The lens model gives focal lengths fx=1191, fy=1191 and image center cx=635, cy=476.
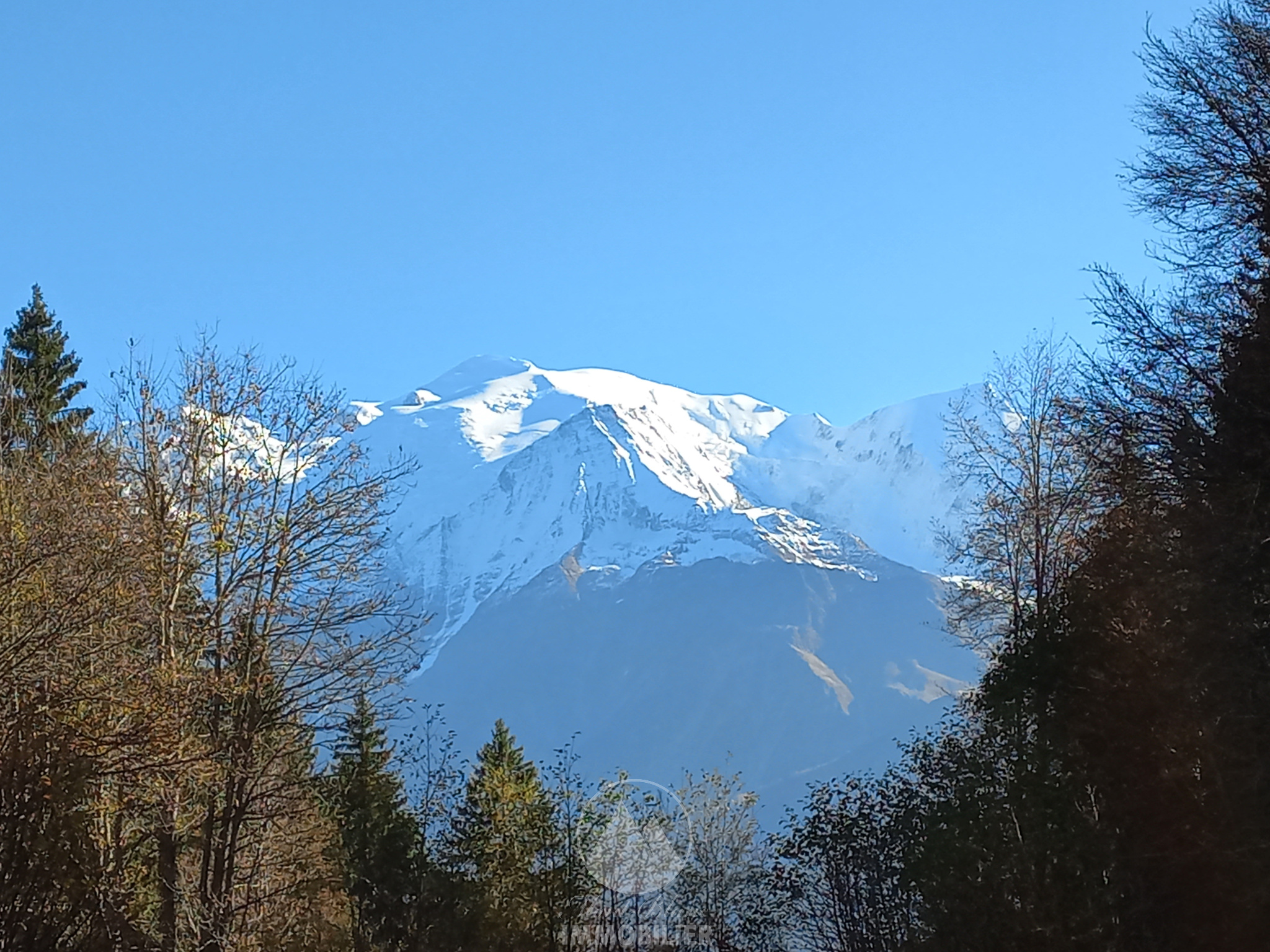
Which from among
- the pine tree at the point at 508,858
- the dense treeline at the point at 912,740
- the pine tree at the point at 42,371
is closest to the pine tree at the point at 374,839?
the pine tree at the point at 508,858

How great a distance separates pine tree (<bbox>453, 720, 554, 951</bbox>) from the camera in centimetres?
1839

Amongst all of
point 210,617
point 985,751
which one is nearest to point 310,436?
point 210,617

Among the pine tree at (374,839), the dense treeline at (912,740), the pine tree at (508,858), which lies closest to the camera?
the dense treeline at (912,740)

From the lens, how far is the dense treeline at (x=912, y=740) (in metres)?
8.57

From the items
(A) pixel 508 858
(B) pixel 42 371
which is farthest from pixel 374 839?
(B) pixel 42 371

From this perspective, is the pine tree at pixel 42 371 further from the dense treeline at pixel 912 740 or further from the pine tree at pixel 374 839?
the pine tree at pixel 374 839

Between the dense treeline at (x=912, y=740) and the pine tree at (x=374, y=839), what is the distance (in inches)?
117

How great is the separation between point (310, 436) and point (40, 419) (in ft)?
30.3

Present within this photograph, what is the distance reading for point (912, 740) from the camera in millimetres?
17078

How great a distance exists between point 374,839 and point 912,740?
12179 millimetres

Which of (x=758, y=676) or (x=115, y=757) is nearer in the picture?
(x=115, y=757)

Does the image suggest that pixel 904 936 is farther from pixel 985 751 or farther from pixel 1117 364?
pixel 1117 364

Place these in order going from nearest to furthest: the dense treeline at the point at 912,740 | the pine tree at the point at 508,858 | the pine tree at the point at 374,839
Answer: the dense treeline at the point at 912,740
the pine tree at the point at 508,858
the pine tree at the point at 374,839

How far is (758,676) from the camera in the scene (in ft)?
568
